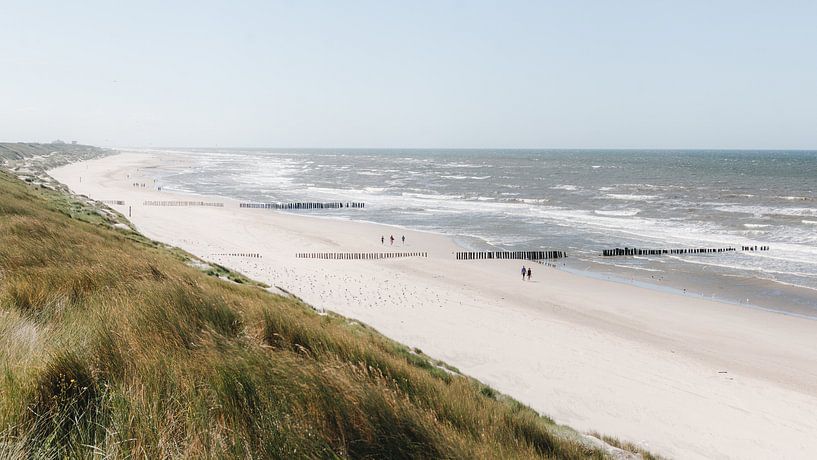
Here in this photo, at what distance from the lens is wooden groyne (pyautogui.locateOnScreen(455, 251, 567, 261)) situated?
33.8m

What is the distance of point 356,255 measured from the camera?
113 feet

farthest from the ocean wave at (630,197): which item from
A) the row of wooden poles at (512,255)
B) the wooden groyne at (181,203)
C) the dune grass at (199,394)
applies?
the dune grass at (199,394)

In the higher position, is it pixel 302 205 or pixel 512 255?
pixel 302 205

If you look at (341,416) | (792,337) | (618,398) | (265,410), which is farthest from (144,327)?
(792,337)

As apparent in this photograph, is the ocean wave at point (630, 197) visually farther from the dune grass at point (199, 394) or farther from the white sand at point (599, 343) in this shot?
the dune grass at point (199, 394)

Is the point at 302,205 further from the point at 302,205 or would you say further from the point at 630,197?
the point at 630,197

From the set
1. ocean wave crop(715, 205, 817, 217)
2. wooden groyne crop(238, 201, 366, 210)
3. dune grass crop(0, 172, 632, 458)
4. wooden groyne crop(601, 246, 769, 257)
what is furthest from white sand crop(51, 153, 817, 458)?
ocean wave crop(715, 205, 817, 217)

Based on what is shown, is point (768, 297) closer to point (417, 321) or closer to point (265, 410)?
point (417, 321)

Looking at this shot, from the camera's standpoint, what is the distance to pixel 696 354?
17844mm

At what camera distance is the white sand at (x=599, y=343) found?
494 inches

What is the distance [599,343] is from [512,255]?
53.4 feet

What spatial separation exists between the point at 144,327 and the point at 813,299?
28970 mm

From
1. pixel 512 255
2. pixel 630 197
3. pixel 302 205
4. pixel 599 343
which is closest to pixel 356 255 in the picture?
pixel 512 255

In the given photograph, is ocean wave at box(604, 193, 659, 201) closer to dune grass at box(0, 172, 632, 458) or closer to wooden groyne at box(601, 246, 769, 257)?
wooden groyne at box(601, 246, 769, 257)
